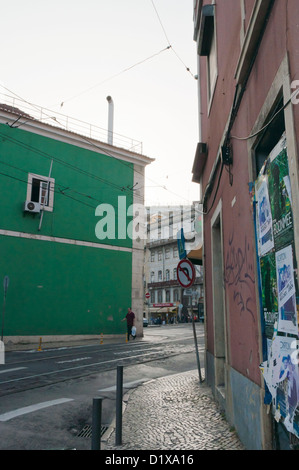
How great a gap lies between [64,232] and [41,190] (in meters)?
2.42

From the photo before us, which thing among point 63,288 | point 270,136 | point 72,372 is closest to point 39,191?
point 63,288

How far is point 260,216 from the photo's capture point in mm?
3549

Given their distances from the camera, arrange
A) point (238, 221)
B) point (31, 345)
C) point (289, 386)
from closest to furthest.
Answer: point (289, 386) → point (238, 221) → point (31, 345)

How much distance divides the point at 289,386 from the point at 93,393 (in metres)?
5.42

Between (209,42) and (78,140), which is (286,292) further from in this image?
(78,140)

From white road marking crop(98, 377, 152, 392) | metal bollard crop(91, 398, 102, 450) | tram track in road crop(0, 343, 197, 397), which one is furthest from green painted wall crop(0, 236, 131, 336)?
metal bollard crop(91, 398, 102, 450)

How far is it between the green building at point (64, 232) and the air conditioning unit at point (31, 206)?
5 centimetres

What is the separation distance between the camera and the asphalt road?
483 cm

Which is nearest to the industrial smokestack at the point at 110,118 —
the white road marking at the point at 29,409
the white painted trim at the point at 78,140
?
the white painted trim at the point at 78,140

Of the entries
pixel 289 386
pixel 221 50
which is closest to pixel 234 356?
pixel 289 386

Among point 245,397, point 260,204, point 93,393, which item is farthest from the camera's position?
point 93,393

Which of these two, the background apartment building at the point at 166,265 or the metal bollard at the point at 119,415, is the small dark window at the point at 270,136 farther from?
the background apartment building at the point at 166,265

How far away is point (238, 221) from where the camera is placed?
15.5 feet

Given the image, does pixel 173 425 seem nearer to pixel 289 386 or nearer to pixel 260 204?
pixel 289 386
